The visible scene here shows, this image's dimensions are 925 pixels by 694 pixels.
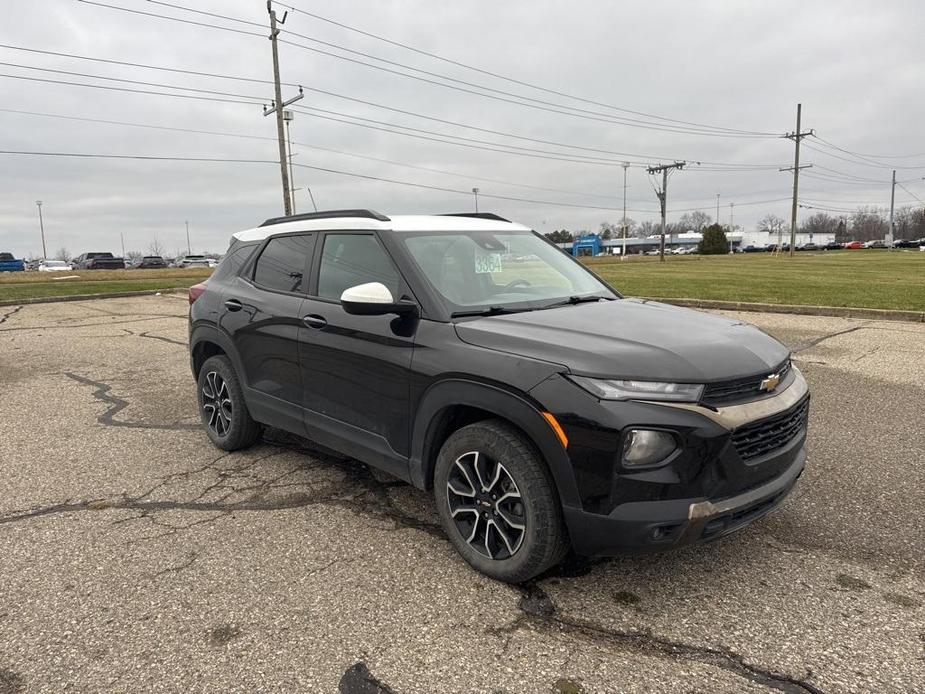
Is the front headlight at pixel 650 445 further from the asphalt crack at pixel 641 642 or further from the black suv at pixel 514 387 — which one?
the asphalt crack at pixel 641 642

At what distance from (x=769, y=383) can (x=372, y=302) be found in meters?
1.89

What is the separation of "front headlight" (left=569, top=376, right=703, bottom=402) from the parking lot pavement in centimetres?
96

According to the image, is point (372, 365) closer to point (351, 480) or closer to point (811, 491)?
point (351, 480)

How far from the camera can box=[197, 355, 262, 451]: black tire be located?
4.71m

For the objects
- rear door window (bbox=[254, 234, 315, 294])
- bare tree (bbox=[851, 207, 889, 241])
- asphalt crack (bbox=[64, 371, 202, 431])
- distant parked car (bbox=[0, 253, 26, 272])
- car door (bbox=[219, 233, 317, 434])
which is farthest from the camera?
bare tree (bbox=[851, 207, 889, 241])

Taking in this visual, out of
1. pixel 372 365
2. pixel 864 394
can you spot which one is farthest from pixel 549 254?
pixel 864 394

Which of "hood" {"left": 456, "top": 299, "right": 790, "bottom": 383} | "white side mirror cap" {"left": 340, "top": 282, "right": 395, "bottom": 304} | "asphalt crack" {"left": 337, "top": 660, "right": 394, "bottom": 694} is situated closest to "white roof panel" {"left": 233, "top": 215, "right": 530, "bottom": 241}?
"white side mirror cap" {"left": 340, "top": 282, "right": 395, "bottom": 304}

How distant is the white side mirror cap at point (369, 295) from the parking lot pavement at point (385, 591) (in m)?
1.29

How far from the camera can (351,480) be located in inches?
169

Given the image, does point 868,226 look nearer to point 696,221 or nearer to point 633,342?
point 696,221

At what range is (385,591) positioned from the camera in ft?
9.68

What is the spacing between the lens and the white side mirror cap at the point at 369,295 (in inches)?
126

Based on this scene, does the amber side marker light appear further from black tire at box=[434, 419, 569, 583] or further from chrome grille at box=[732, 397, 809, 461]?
chrome grille at box=[732, 397, 809, 461]

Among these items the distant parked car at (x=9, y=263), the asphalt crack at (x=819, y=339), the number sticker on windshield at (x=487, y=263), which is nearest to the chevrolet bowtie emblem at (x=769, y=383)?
the number sticker on windshield at (x=487, y=263)
